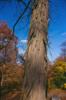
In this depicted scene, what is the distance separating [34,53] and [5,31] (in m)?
20.8

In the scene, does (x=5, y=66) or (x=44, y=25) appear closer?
(x=44, y=25)

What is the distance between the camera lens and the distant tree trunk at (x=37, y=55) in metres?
3.07

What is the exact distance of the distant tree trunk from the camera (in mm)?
3068

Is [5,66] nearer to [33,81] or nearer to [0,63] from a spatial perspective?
[0,63]

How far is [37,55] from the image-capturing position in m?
3.16

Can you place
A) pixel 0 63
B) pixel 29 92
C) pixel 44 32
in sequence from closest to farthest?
pixel 29 92 → pixel 44 32 → pixel 0 63

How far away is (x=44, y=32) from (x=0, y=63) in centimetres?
2049

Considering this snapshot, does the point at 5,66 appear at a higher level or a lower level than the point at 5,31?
lower

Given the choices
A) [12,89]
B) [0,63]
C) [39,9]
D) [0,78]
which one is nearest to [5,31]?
[0,63]

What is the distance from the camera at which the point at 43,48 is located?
3217 mm

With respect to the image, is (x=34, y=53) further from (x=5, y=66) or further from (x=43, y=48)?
(x=5, y=66)

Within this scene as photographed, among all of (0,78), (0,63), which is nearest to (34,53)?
(0,63)

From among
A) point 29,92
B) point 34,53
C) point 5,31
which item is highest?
point 5,31

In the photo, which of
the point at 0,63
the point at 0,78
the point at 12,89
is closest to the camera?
the point at 0,63
